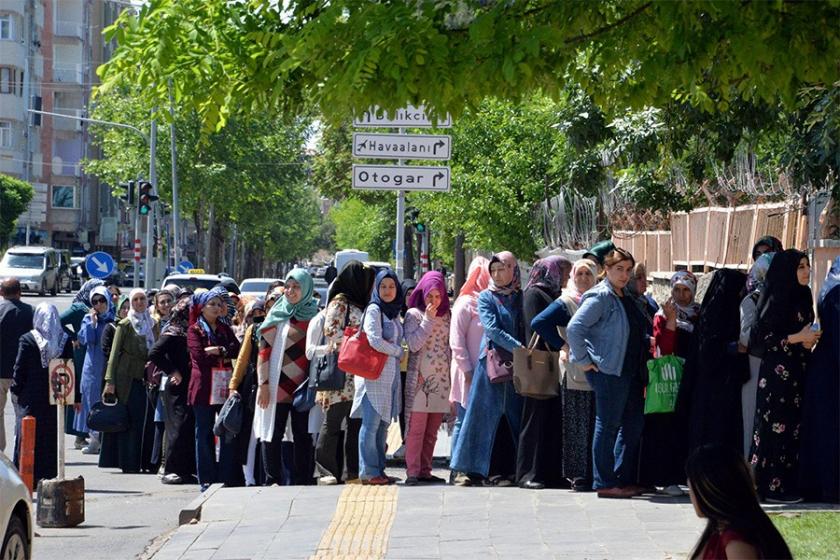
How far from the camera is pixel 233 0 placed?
7.66 metres

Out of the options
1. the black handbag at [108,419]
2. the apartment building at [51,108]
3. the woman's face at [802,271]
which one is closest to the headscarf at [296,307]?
the black handbag at [108,419]

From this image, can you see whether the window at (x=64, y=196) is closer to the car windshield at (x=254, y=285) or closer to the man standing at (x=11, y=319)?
the car windshield at (x=254, y=285)

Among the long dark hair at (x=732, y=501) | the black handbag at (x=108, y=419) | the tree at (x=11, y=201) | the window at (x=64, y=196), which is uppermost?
the window at (x=64, y=196)

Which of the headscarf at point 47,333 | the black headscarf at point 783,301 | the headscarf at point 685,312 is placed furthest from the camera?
the headscarf at point 47,333

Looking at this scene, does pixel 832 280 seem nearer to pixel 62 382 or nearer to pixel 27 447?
pixel 62 382

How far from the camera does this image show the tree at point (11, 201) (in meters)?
77.9

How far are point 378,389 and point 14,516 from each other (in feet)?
14.3

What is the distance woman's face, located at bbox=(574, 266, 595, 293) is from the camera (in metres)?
11.9

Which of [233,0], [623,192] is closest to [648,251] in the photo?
[623,192]

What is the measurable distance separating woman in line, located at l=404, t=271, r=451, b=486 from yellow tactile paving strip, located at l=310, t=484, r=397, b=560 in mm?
683

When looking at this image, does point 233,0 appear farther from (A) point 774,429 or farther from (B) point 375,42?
(A) point 774,429

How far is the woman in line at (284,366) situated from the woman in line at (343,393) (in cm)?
26

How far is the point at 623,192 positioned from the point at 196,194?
151 feet

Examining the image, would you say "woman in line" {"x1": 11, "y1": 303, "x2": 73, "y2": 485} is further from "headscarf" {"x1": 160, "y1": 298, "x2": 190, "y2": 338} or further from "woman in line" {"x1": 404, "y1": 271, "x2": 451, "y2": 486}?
"woman in line" {"x1": 404, "y1": 271, "x2": 451, "y2": 486}
